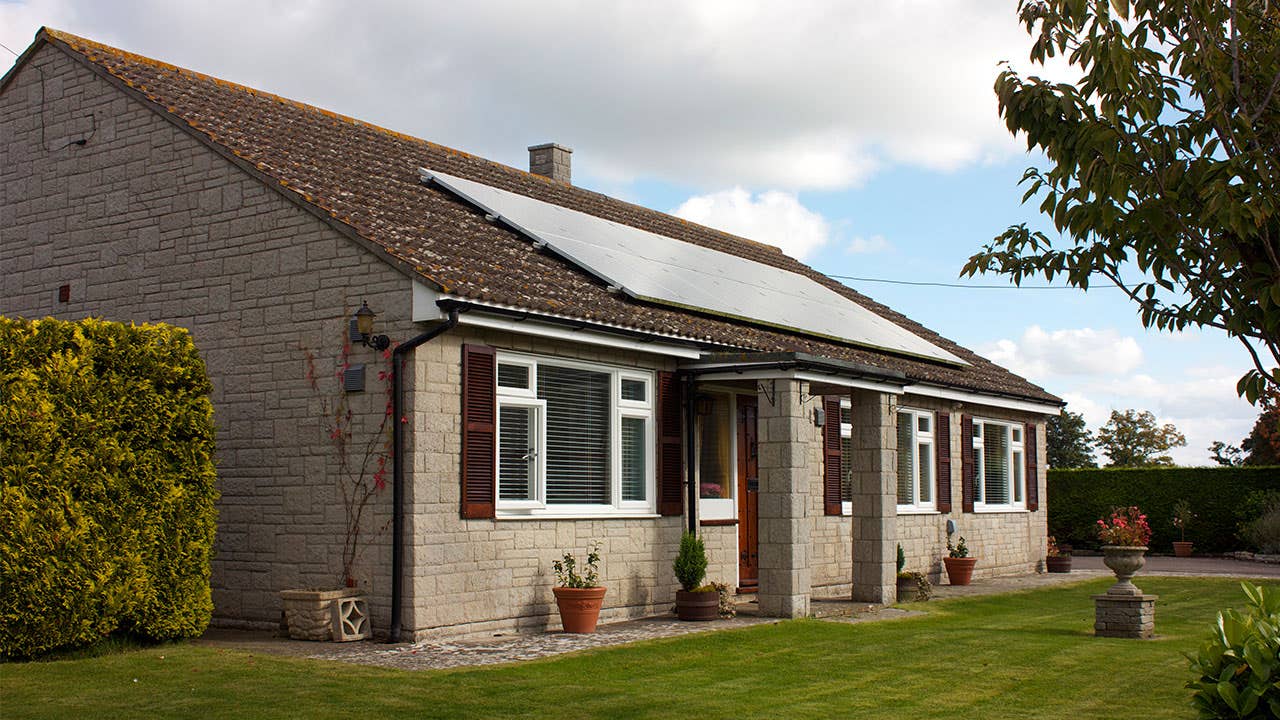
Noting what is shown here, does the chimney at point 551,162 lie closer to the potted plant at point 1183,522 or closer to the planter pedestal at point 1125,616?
the planter pedestal at point 1125,616

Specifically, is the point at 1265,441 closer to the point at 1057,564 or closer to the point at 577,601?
the point at 1057,564

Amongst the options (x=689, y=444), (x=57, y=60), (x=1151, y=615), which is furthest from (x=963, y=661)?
(x=57, y=60)

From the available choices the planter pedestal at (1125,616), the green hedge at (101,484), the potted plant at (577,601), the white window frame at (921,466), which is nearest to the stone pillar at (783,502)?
the potted plant at (577,601)

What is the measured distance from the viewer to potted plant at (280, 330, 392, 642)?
1168 centimetres

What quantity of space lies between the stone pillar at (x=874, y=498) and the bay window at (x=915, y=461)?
10.3 ft

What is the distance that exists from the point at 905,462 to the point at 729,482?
459 centimetres

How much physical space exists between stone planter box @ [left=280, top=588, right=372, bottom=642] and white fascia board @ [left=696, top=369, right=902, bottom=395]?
16.9 feet

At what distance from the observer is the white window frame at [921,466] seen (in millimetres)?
19828

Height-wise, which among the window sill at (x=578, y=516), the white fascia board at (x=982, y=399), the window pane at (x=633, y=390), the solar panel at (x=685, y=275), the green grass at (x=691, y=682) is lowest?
the green grass at (x=691, y=682)

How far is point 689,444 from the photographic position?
15.2 meters

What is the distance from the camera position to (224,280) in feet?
43.8

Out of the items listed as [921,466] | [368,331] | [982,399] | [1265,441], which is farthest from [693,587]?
[1265,441]

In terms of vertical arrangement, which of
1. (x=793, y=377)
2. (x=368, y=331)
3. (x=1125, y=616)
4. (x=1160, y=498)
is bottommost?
Answer: (x=1125, y=616)

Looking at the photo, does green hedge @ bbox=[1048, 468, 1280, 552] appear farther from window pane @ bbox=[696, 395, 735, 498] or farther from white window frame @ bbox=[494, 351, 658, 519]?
white window frame @ bbox=[494, 351, 658, 519]
